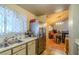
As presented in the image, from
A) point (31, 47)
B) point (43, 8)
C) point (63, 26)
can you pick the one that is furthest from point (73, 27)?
point (31, 47)

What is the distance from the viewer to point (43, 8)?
2047 mm

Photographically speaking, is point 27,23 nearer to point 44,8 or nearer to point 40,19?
point 40,19

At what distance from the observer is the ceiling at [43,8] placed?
6.28 feet

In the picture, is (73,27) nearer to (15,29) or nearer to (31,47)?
(31,47)

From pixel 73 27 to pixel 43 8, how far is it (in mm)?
588

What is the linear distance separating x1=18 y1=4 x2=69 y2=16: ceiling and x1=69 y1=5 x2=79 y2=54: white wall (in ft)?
0.55

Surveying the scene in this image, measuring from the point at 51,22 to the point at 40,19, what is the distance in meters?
0.20

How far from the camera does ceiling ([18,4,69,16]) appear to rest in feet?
6.28

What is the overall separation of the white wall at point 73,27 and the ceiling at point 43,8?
0.17 m

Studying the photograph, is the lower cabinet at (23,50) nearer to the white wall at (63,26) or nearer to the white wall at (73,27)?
the white wall at (63,26)

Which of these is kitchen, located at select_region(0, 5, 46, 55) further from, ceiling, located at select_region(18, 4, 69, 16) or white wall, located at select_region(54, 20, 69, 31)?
white wall, located at select_region(54, 20, 69, 31)
